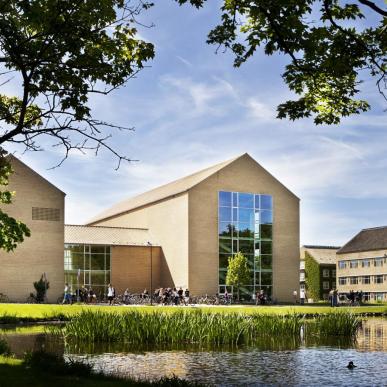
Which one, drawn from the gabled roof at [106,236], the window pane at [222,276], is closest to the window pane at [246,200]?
the window pane at [222,276]

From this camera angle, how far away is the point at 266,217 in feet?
200

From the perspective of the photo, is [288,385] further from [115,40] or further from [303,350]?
[115,40]

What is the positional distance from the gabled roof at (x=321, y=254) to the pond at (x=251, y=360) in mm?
74447

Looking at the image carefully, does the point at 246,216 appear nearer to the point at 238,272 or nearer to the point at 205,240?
the point at 205,240

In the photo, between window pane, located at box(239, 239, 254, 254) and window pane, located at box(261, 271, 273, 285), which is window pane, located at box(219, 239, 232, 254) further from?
window pane, located at box(261, 271, 273, 285)

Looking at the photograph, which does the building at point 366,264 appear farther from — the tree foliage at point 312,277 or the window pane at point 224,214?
the window pane at point 224,214

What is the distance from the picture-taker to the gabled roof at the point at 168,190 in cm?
5984

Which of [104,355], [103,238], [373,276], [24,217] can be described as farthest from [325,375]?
[373,276]

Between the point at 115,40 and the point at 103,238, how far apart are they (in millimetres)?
51239

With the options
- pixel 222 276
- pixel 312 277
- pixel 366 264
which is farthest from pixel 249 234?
pixel 312 277

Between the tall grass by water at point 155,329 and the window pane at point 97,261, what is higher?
the window pane at point 97,261

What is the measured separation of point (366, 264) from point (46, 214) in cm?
5466

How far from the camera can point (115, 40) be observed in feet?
39.8

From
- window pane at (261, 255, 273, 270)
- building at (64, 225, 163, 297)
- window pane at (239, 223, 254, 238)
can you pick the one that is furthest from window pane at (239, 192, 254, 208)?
building at (64, 225, 163, 297)
